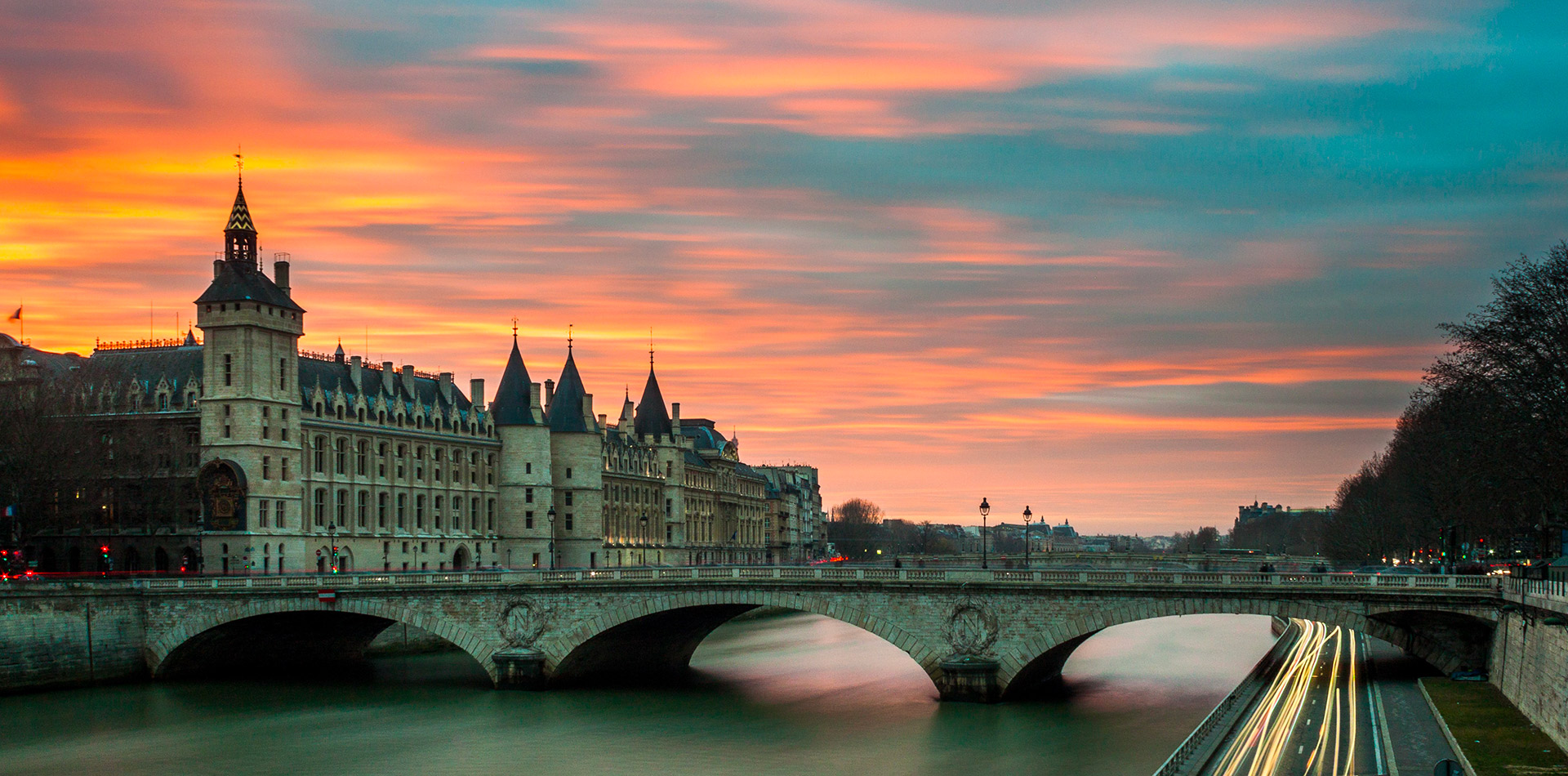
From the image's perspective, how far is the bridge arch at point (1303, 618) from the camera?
54531 mm

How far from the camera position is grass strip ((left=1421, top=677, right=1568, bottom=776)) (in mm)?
38969

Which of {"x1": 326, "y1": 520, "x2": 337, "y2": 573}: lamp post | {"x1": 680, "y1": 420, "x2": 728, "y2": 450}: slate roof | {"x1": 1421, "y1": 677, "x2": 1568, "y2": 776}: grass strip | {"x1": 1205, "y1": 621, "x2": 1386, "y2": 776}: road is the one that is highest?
{"x1": 680, "y1": 420, "x2": 728, "y2": 450}: slate roof

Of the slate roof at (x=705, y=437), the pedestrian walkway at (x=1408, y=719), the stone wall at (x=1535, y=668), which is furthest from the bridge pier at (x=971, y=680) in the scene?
the slate roof at (x=705, y=437)

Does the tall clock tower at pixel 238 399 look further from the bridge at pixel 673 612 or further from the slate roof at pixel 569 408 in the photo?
the slate roof at pixel 569 408

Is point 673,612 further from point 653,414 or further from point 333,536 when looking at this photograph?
point 653,414

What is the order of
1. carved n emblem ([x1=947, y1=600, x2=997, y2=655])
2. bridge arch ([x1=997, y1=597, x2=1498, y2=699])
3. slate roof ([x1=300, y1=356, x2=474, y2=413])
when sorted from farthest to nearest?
1. slate roof ([x1=300, y1=356, x2=474, y2=413])
2. carved n emblem ([x1=947, y1=600, x2=997, y2=655])
3. bridge arch ([x1=997, y1=597, x2=1498, y2=699])

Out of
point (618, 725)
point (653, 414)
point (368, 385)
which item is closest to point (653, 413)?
point (653, 414)

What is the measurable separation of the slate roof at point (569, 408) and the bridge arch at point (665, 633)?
5410cm

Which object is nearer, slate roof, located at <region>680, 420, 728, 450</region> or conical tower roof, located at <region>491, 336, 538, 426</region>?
conical tower roof, located at <region>491, 336, 538, 426</region>

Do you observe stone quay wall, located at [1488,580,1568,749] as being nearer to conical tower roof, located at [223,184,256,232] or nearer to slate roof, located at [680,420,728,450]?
conical tower roof, located at [223,184,256,232]

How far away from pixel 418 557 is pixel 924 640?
63.4 metres

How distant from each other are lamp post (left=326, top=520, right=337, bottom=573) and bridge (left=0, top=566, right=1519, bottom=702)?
58.2 feet

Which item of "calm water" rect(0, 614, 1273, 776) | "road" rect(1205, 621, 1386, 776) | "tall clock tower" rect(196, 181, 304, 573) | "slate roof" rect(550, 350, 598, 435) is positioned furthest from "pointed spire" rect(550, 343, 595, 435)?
"road" rect(1205, 621, 1386, 776)

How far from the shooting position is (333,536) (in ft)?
331
